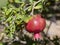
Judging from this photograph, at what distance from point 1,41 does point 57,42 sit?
0.45m

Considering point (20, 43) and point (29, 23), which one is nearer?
point (29, 23)

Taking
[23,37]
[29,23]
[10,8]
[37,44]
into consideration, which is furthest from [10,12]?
[23,37]

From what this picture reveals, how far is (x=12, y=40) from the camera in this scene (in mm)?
1662

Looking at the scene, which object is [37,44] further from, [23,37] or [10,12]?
[10,12]

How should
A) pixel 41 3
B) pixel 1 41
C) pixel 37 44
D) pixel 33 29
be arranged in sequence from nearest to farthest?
pixel 33 29, pixel 41 3, pixel 37 44, pixel 1 41

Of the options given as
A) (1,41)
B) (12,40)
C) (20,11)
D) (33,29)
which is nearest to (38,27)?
(33,29)

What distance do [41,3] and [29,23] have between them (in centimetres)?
25

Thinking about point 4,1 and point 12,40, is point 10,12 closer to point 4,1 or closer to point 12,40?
point 4,1

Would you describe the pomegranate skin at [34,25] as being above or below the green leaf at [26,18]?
below

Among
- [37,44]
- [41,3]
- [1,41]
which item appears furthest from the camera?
[1,41]

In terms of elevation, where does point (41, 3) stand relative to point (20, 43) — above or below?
above

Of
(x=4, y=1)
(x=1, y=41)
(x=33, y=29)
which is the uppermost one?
(x=4, y=1)

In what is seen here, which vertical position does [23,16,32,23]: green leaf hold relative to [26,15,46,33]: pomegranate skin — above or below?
above

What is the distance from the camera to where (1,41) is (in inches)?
71.1
